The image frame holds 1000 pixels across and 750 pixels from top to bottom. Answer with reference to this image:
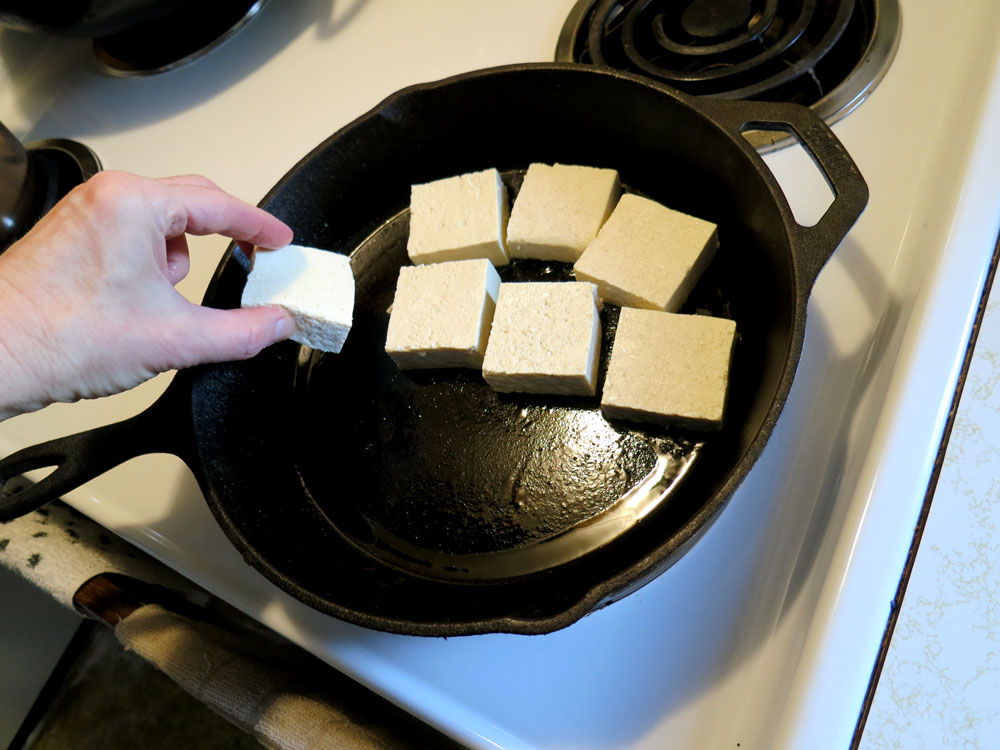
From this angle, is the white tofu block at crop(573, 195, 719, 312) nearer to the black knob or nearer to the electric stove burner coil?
the electric stove burner coil

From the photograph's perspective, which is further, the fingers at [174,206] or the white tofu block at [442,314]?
the white tofu block at [442,314]

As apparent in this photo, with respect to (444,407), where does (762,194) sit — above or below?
above

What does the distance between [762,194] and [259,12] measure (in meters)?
1.17

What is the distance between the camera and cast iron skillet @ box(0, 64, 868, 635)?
847 millimetres

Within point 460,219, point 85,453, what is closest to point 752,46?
point 460,219

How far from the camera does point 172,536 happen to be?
1.04 m

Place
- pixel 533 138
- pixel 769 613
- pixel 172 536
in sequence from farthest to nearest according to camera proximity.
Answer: pixel 533 138, pixel 172 536, pixel 769 613

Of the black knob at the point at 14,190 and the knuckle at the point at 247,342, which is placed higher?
the black knob at the point at 14,190

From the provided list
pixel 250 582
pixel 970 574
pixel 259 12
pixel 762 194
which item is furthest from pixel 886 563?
pixel 259 12

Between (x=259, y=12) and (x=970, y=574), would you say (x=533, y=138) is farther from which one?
(x=970, y=574)

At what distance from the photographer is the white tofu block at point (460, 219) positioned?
117cm

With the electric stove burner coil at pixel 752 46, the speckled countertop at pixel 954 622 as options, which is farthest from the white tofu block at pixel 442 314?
the speckled countertop at pixel 954 622

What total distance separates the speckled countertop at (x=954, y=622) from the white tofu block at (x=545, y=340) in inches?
18.3

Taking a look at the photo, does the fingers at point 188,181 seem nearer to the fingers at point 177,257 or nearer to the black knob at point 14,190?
the fingers at point 177,257
